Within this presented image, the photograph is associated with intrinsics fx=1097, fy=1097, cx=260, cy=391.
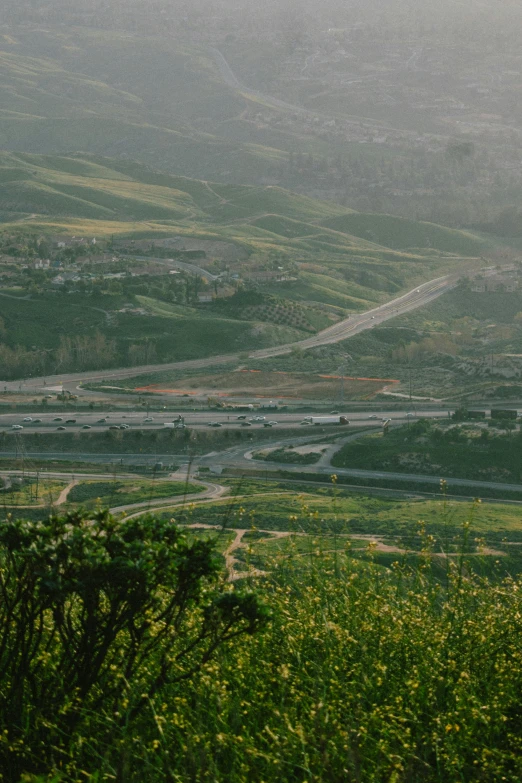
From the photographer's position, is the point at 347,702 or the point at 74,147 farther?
the point at 74,147

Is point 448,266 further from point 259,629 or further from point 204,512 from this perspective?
point 259,629

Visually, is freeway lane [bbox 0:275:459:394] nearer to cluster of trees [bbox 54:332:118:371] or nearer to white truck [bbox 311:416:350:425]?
cluster of trees [bbox 54:332:118:371]

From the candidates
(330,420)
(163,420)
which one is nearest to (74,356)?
(163,420)

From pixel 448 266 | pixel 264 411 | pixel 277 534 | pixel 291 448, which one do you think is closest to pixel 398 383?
pixel 264 411

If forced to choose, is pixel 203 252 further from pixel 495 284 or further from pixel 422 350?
pixel 422 350

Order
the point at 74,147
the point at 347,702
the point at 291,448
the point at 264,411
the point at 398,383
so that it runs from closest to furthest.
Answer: the point at 347,702
the point at 291,448
the point at 264,411
the point at 398,383
the point at 74,147

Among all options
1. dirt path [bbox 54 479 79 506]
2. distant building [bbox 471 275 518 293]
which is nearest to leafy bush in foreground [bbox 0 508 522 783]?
dirt path [bbox 54 479 79 506]
